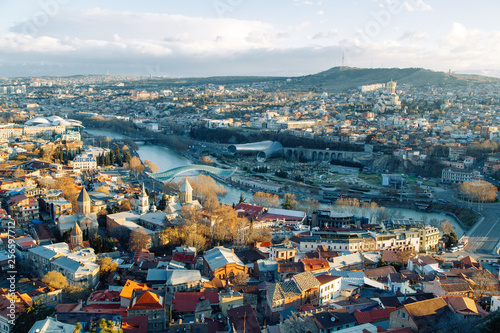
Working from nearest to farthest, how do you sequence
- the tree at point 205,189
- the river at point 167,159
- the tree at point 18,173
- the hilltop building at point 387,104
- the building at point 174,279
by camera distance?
the building at point 174,279, the tree at point 205,189, the tree at point 18,173, the river at point 167,159, the hilltop building at point 387,104

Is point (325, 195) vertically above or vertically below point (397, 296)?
below

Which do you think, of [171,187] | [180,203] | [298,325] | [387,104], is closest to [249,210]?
[180,203]

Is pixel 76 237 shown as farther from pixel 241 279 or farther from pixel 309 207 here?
pixel 309 207

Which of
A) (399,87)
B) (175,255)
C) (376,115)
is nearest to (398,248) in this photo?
(175,255)

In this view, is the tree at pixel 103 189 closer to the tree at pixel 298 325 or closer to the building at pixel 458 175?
the tree at pixel 298 325

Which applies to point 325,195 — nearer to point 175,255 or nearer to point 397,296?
point 175,255

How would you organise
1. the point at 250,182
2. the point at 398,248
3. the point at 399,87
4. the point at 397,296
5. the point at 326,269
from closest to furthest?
the point at 397,296
the point at 326,269
the point at 398,248
the point at 250,182
the point at 399,87

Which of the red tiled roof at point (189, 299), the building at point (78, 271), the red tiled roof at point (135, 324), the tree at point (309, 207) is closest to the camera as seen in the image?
the red tiled roof at point (135, 324)

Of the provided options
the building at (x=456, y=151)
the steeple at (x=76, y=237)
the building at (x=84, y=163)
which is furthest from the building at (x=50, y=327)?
the building at (x=456, y=151)
